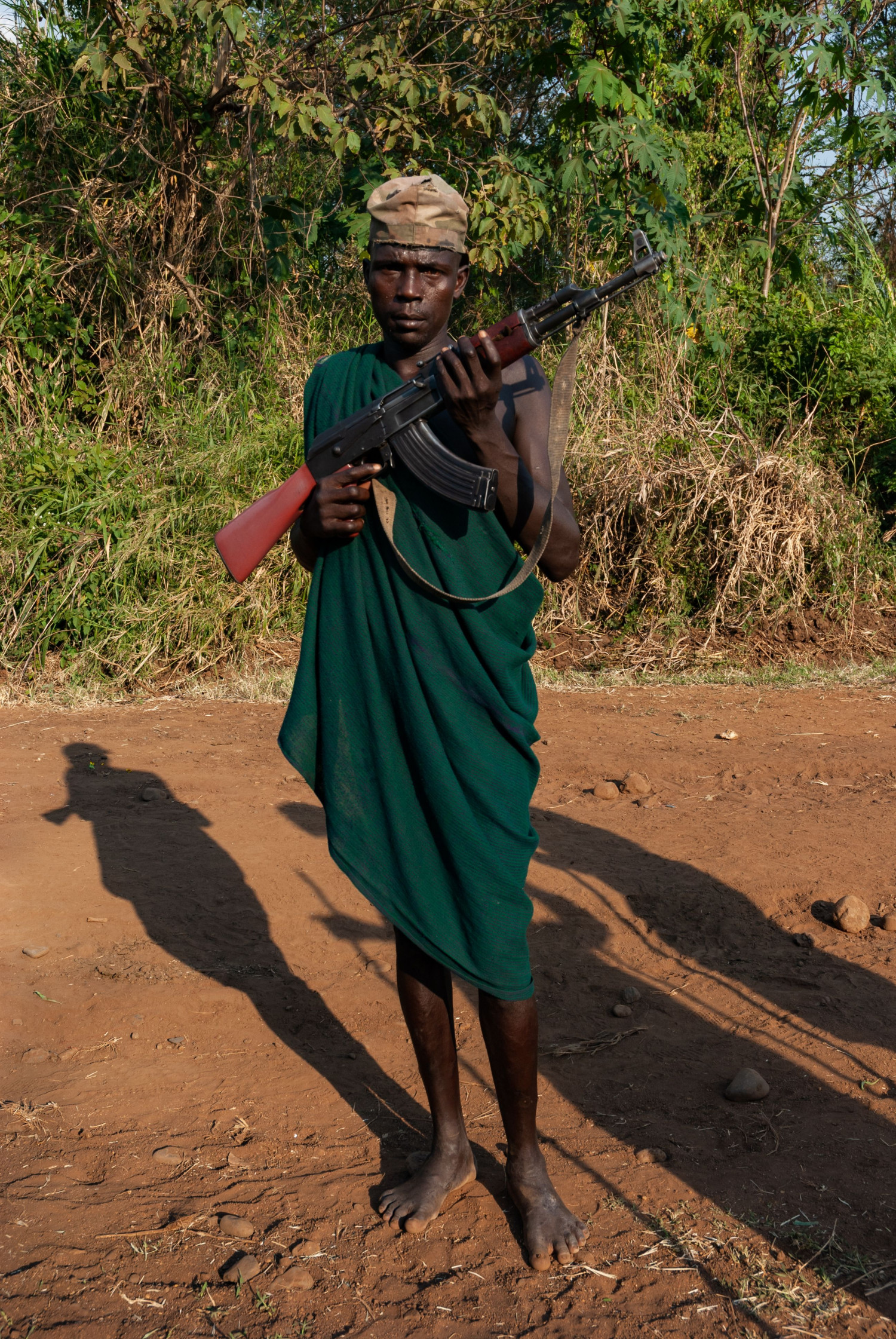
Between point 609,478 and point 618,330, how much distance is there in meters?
1.51

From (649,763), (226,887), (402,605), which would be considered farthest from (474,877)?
(649,763)

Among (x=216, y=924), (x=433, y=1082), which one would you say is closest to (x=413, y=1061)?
(x=433, y=1082)

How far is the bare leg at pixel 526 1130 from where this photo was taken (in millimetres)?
1960

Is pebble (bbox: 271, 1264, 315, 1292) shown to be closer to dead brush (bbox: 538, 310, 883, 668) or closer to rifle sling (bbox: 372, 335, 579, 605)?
rifle sling (bbox: 372, 335, 579, 605)

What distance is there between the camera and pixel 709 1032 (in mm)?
2791

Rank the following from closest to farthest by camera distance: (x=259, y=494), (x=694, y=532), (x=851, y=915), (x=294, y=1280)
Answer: (x=294, y=1280) < (x=851, y=915) < (x=259, y=494) < (x=694, y=532)

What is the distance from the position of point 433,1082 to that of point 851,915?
1663 millimetres

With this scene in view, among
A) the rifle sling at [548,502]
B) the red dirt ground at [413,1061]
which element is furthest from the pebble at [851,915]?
the rifle sling at [548,502]

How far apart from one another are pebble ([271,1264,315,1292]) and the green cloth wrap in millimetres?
599

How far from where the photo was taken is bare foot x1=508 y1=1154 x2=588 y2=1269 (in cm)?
194

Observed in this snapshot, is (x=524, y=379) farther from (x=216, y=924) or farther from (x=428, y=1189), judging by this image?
(x=216, y=924)

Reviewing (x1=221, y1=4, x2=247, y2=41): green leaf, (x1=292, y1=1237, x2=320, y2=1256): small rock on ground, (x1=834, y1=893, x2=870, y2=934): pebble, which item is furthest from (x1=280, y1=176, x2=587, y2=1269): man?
(x1=221, y1=4, x2=247, y2=41): green leaf

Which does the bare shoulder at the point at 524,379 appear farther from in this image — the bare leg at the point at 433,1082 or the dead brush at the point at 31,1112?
the dead brush at the point at 31,1112

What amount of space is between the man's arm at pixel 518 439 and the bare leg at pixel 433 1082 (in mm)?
811
